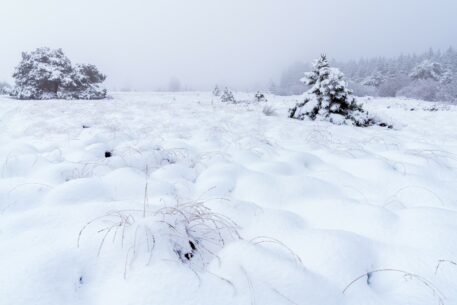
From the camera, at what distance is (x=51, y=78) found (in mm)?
15828

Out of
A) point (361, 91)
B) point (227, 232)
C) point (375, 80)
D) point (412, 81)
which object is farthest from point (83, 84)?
point (375, 80)

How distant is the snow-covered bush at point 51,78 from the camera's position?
15719 millimetres

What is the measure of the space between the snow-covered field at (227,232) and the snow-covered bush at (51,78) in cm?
1493

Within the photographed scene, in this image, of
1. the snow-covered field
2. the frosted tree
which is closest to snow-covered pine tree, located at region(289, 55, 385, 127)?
the snow-covered field

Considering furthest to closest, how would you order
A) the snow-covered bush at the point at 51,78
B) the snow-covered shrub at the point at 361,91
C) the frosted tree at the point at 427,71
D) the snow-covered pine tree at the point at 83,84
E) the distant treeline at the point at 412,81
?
the frosted tree at the point at 427,71 < the snow-covered shrub at the point at 361,91 < the distant treeline at the point at 412,81 < the snow-covered pine tree at the point at 83,84 < the snow-covered bush at the point at 51,78

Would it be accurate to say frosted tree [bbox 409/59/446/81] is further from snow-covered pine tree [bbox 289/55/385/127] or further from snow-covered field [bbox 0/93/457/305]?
snow-covered field [bbox 0/93/457/305]

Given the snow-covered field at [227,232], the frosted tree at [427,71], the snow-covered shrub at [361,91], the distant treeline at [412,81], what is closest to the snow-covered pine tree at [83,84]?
the snow-covered field at [227,232]

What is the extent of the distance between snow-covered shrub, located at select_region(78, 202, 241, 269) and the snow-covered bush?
54.0 ft

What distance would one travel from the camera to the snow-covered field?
114cm

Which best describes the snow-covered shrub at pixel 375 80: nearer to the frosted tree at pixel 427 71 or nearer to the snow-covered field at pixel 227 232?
the frosted tree at pixel 427 71

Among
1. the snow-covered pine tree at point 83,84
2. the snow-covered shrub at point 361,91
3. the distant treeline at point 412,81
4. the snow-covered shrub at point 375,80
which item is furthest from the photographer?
the snow-covered shrub at point 375,80

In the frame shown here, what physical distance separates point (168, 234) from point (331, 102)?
22.2ft

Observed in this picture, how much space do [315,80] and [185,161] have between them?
19.3 ft

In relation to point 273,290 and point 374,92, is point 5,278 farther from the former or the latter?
point 374,92
